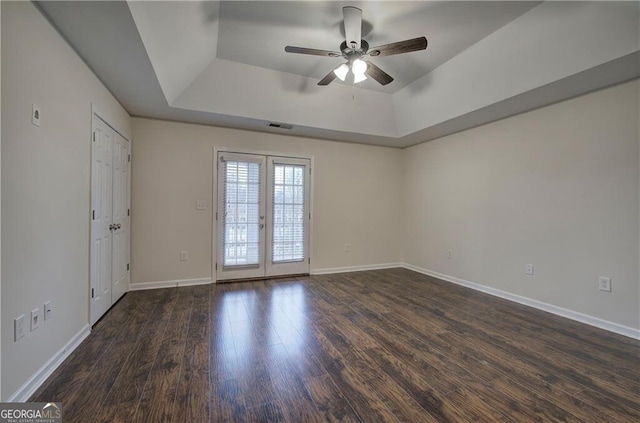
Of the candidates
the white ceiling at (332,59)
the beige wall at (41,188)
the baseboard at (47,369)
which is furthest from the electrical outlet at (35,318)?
the white ceiling at (332,59)

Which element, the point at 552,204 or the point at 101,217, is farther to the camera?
the point at 552,204

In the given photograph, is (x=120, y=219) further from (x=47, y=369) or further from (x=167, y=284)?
(x=47, y=369)

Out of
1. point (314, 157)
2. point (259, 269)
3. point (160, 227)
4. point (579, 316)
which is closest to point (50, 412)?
point (160, 227)

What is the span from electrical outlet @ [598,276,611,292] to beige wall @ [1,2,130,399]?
4.69 meters

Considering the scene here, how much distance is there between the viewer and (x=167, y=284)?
3.94 meters

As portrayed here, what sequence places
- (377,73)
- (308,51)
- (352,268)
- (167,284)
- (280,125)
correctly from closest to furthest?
(308,51)
(377,73)
(167,284)
(280,125)
(352,268)

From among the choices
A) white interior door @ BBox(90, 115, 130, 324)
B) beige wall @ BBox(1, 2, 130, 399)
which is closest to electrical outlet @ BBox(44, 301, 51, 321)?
beige wall @ BBox(1, 2, 130, 399)

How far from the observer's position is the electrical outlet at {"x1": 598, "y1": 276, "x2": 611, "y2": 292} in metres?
2.72

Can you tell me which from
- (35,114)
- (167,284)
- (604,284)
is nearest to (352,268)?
(167,284)

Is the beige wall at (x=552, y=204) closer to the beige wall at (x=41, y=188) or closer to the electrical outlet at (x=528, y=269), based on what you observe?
the electrical outlet at (x=528, y=269)

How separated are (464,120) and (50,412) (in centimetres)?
477

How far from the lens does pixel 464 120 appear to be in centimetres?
379

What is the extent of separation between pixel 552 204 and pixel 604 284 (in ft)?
3.03

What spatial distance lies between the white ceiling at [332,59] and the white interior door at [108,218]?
0.61 meters
